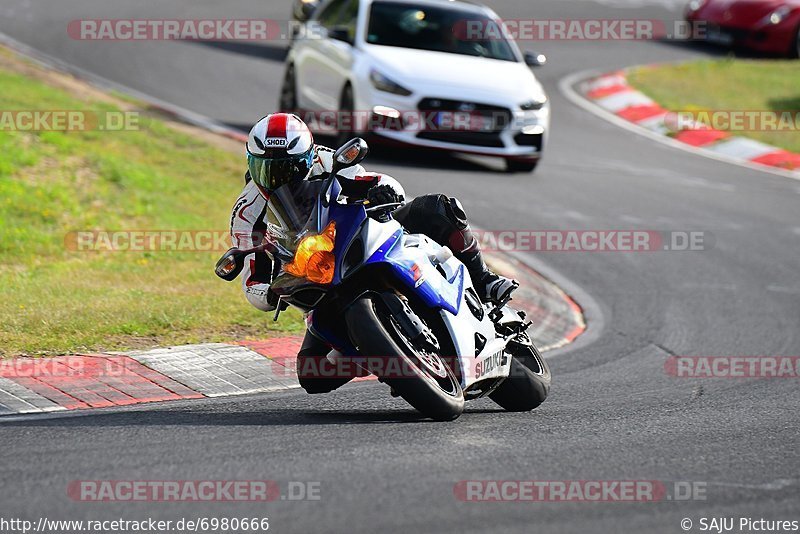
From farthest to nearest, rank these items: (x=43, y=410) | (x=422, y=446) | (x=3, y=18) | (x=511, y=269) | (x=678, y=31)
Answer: (x=678, y=31), (x=3, y=18), (x=511, y=269), (x=43, y=410), (x=422, y=446)

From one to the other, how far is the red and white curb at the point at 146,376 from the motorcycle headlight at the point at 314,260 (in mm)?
1586

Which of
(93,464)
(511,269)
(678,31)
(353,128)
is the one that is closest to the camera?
(93,464)

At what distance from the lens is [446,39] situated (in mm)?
15680

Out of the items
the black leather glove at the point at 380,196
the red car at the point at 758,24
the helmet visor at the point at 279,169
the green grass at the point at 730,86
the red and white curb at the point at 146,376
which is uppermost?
the red car at the point at 758,24

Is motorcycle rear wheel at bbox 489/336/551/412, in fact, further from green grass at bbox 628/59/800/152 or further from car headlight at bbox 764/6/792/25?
car headlight at bbox 764/6/792/25

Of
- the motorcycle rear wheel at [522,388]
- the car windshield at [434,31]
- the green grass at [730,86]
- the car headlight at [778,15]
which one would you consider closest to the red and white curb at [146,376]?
the motorcycle rear wheel at [522,388]

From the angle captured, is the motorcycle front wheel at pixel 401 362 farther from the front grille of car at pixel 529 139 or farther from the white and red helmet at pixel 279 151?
the front grille of car at pixel 529 139

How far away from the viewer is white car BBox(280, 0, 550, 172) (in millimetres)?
14703

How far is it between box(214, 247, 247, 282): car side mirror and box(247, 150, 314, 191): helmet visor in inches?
14.0

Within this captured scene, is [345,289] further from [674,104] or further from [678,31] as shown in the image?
[678,31]

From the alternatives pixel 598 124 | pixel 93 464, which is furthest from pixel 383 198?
pixel 598 124

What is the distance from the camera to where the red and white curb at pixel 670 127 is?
59.1 feet

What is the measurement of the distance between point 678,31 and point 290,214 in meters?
22.6

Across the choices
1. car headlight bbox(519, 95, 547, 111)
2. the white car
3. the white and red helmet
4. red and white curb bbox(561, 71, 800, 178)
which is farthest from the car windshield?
the white and red helmet
